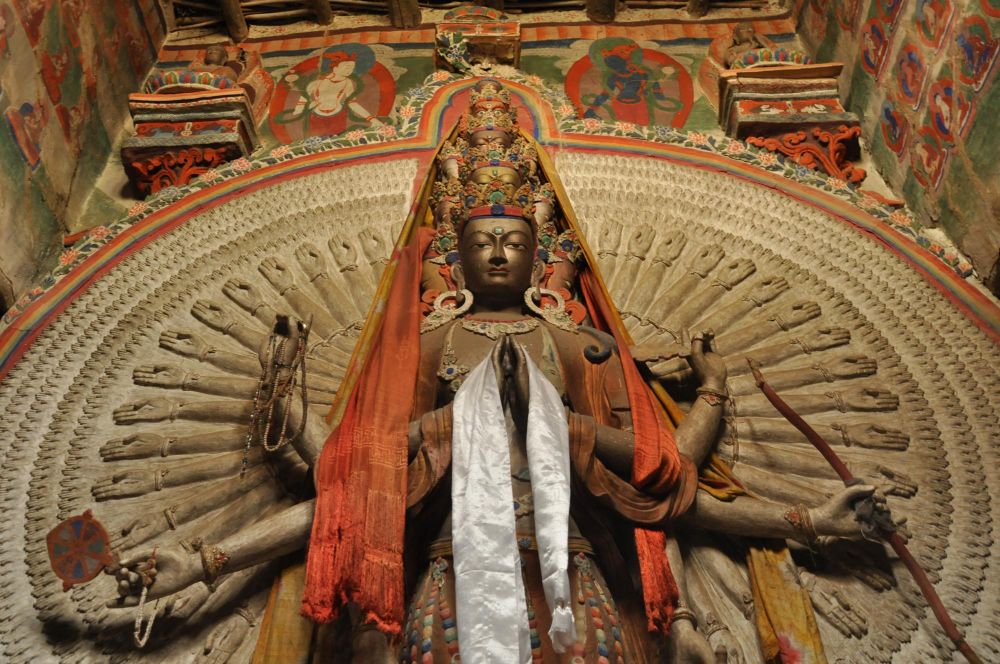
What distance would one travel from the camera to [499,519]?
3.94 m

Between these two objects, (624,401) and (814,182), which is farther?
(814,182)

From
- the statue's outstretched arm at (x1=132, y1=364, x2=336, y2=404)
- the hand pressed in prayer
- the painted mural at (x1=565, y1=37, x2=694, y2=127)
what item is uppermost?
the painted mural at (x1=565, y1=37, x2=694, y2=127)

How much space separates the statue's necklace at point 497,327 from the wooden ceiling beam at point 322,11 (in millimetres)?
4120

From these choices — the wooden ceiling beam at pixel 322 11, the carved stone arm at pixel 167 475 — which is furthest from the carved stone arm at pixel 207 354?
the wooden ceiling beam at pixel 322 11

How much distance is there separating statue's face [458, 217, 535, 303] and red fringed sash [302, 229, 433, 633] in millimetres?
680

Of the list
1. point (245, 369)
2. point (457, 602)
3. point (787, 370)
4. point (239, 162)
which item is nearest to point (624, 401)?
point (787, 370)

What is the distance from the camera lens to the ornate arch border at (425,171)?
5.64m

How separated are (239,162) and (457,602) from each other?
3720 millimetres

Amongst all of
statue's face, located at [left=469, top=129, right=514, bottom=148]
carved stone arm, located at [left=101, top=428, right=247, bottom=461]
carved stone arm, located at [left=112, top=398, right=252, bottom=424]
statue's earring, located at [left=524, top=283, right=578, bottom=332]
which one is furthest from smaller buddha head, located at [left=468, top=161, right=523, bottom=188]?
carved stone arm, located at [left=101, top=428, right=247, bottom=461]

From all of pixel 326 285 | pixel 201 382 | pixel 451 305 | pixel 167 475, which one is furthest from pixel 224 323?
pixel 451 305

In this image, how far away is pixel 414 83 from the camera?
308 inches

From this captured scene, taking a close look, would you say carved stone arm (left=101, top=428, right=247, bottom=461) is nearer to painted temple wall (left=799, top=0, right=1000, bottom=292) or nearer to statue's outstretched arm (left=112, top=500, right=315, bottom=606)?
statue's outstretched arm (left=112, top=500, right=315, bottom=606)

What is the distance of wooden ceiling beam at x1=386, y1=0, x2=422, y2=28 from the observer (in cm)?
825

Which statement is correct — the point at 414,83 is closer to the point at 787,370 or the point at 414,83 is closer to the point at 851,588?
the point at 787,370
